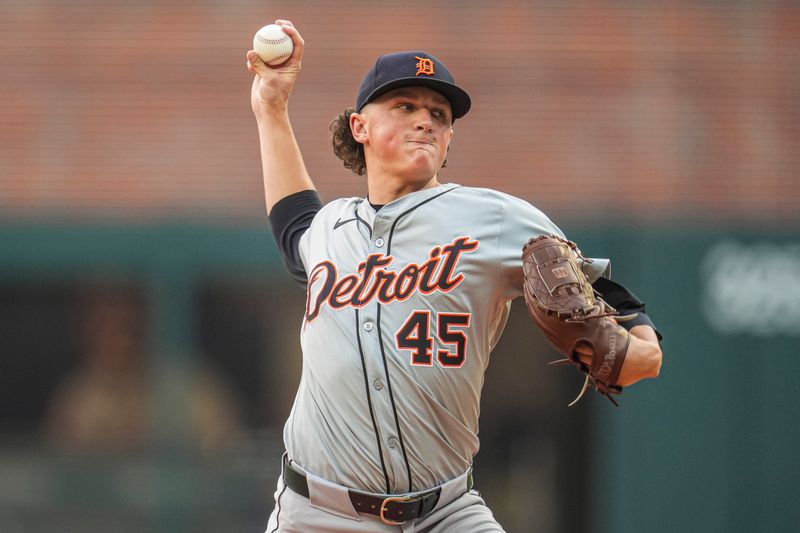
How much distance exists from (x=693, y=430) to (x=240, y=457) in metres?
3.09

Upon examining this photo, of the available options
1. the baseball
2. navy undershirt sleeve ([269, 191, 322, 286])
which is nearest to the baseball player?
navy undershirt sleeve ([269, 191, 322, 286])

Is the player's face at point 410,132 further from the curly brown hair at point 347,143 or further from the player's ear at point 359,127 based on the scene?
the curly brown hair at point 347,143

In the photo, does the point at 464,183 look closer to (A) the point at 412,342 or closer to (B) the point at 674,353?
(B) the point at 674,353

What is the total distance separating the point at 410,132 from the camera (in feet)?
9.46

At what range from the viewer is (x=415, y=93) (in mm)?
2900

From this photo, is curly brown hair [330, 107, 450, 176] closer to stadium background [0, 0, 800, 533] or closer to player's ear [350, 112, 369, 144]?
player's ear [350, 112, 369, 144]

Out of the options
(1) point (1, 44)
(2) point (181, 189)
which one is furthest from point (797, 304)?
(1) point (1, 44)

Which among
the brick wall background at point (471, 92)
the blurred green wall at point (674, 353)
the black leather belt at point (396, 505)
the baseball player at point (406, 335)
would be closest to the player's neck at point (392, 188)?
the baseball player at point (406, 335)

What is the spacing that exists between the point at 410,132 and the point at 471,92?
5.72 meters

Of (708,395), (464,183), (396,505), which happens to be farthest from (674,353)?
Result: (396,505)

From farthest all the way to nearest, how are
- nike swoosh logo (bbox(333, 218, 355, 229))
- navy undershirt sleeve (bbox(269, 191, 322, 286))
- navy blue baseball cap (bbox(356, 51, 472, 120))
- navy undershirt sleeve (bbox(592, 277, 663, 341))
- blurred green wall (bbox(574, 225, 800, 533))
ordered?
blurred green wall (bbox(574, 225, 800, 533))
navy undershirt sleeve (bbox(269, 191, 322, 286))
nike swoosh logo (bbox(333, 218, 355, 229))
navy blue baseball cap (bbox(356, 51, 472, 120))
navy undershirt sleeve (bbox(592, 277, 663, 341))

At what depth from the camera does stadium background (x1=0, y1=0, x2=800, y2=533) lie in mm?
7305

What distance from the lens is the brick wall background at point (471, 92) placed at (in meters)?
8.44

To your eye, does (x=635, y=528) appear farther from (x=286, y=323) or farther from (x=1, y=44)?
(x=1, y=44)
